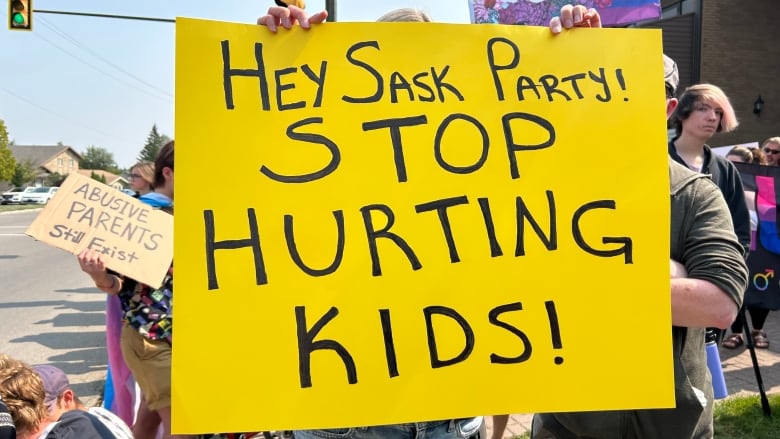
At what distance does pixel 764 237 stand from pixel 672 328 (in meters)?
3.00

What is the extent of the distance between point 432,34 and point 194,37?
1.74ft

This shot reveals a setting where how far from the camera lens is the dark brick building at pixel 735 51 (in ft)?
35.9

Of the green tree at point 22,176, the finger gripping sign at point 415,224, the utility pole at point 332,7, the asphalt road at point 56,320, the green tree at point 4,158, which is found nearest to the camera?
the finger gripping sign at point 415,224

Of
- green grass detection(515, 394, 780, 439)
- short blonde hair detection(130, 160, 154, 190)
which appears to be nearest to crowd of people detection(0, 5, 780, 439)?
short blonde hair detection(130, 160, 154, 190)

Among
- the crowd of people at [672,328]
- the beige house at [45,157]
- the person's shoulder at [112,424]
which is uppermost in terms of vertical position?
the beige house at [45,157]

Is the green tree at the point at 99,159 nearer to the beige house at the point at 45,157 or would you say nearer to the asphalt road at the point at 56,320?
the beige house at the point at 45,157

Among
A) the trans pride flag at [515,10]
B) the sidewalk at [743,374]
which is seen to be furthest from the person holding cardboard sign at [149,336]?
the trans pride flag at [515,10]

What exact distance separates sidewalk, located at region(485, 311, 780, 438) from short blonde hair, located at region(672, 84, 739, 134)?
2.04 m

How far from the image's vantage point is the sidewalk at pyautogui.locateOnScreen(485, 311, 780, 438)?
3.61 meters

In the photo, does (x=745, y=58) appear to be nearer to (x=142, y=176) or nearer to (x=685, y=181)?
(x=142, y=176)

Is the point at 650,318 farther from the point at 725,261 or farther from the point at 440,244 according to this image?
the point at 440,244

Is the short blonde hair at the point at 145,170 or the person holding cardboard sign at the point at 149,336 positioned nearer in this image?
the person holding cardboard sign at the point at 149,336

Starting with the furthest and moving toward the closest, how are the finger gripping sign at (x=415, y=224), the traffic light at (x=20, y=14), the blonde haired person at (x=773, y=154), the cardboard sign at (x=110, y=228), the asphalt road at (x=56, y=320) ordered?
the traffic light at (x=20, y=14) < the asphalt road at (x=56, y=320) < the blonde haired person at (x=773, y=154) < the cardboard sign at (x=110, y=228) < the finger gripping sign at (x=415, y=224)

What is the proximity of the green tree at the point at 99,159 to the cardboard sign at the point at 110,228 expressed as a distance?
11346cm
